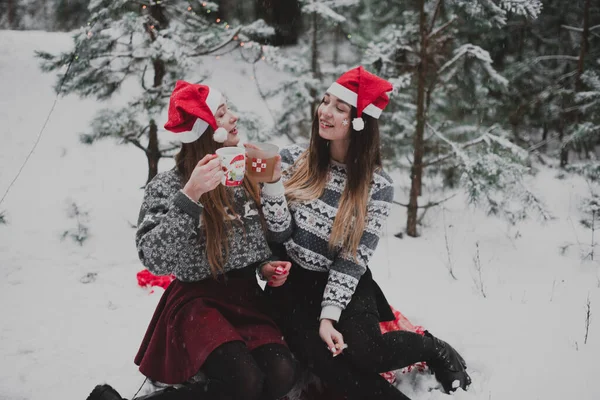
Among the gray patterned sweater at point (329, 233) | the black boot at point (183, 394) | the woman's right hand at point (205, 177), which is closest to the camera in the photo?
the woman's right hand at point (205, 177)

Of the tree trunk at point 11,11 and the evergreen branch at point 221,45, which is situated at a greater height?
the evergreen branch at point 221,45

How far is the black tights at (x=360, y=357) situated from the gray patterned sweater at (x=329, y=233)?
0.46 ft

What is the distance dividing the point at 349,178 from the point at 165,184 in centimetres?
106

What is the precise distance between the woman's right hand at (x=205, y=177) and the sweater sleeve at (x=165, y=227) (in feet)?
0.17

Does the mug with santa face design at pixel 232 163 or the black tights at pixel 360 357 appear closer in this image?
the mug with santa face design at pixel 232 163

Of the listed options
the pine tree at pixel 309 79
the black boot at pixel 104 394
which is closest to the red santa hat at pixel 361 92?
the black boot at pixel 104 394

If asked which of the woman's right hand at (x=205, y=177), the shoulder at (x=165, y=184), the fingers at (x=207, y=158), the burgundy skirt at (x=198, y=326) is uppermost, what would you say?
the fingers at (x=207, y=158)

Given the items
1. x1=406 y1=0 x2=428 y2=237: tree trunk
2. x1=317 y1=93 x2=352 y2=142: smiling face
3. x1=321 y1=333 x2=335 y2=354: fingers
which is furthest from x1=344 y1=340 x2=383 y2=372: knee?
x1=406 y1=0 x2=428 y2=237: tree trunk

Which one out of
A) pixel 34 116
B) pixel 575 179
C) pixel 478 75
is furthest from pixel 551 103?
pixel 34 116

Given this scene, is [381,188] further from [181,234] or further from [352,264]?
[181,234]

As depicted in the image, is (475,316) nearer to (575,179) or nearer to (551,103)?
(575,179)

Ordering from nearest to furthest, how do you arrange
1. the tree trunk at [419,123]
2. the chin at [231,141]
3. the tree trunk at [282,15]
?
the chin at [231,141] < the tree trunk at [419,123] < the tree trunk at [282,15]

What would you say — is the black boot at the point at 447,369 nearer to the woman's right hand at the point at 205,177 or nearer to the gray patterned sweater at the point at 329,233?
the gray patterned sweater at the point at 329,233

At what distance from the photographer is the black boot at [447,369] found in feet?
7.86
